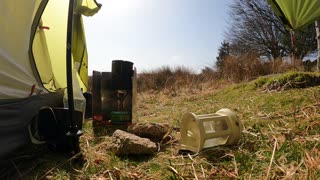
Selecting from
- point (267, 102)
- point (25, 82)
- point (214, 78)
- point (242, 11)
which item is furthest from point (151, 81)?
point (242, 11)

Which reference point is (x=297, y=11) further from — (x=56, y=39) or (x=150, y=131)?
(x=56, y=39)

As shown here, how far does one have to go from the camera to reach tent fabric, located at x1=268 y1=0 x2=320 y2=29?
6.44 feet

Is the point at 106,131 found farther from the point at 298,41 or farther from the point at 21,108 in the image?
the point at 298,41

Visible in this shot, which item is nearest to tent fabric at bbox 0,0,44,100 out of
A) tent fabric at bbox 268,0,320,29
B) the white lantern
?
the white lantern

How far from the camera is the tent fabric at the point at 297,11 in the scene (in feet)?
6.44

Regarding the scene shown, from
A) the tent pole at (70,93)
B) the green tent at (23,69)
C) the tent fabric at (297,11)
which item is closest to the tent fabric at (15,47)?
the green tent at (23,69)

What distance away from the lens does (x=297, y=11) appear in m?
1.99

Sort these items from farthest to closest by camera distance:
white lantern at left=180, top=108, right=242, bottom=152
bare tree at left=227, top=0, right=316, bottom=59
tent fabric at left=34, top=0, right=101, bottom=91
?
bare tree at left=227, top=0, right=316, bottom=59 < tent fabric at left=34, top=0, right=101, bottom=91 < white lantern at left=180, top=108, right=242, bottom=152

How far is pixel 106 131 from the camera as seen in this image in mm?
2064

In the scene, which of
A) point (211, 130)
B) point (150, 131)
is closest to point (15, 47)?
point (150, 131)

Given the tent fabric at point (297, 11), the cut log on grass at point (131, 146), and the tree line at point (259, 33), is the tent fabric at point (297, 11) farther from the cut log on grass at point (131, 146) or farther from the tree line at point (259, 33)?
the tree line at point (259, 33)

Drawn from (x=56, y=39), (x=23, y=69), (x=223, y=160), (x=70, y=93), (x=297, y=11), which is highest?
(x=297, y=11)

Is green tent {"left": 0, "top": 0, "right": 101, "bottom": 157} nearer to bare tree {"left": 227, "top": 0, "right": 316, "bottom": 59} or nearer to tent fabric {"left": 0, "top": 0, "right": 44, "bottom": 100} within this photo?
tent fabric {"left": 0, "top": 0, "right": 44, "bottom": 100}

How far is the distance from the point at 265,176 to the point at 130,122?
121 centimetres
